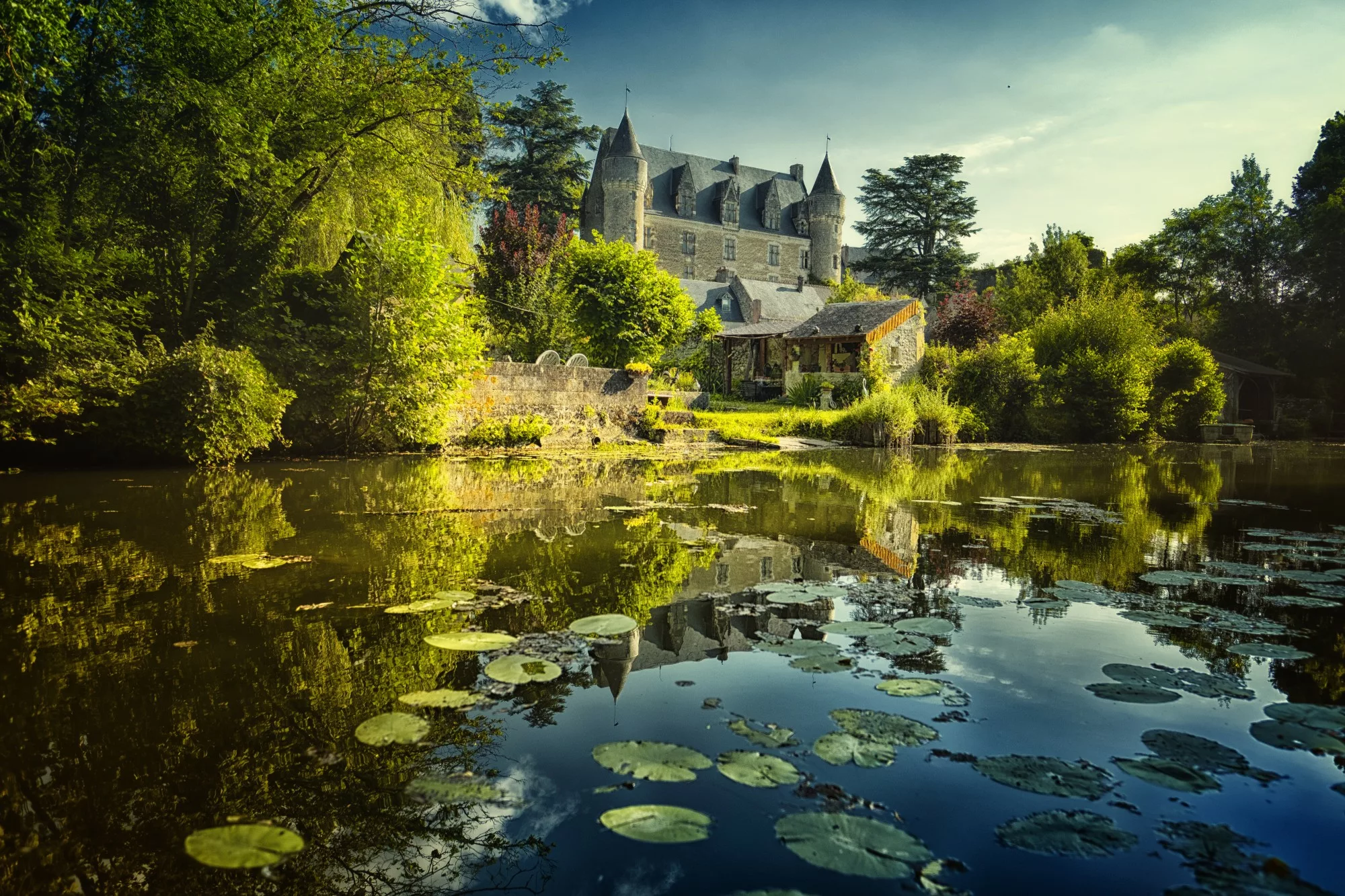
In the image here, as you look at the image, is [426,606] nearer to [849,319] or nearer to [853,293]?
[849,319]

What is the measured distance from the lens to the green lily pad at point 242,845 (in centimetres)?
192

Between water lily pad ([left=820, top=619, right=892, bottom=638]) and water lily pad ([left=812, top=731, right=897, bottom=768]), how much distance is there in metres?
1.28

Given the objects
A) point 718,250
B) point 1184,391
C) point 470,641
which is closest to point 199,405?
point 470,641

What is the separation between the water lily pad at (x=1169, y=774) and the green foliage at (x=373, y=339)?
1299cm

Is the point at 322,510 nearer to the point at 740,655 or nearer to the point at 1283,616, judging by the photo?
the point at 740,655

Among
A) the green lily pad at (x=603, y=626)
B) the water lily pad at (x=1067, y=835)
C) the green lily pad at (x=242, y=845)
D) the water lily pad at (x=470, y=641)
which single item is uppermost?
the green lily pad at (x=603, y=626)

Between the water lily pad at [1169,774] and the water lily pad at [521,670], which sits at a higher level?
the water lily pad at [521,670]

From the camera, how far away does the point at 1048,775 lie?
8.05 feet

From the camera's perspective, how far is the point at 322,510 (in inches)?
303

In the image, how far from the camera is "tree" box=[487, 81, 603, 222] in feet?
145

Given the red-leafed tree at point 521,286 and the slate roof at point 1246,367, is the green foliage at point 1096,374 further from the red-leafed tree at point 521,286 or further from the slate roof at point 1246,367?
the red-leafed tree at point 521,286

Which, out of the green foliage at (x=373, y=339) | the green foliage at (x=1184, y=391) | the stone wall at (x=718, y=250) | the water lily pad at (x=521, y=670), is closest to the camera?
the water lily pad at (x=521, y=670)

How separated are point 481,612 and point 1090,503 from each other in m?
8.43

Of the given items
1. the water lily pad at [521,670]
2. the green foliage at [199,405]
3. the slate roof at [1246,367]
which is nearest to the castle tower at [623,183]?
the slate roof at [1246,367]
